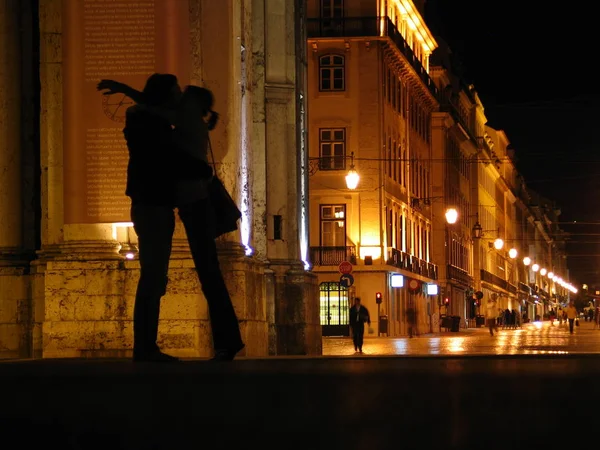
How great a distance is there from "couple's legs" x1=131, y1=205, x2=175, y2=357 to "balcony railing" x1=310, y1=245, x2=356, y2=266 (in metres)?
51.2

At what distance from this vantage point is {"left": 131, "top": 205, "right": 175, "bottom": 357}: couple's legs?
8.06m

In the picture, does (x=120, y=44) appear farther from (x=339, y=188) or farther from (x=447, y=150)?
(x=447, y=150)

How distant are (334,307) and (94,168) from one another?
139 ft

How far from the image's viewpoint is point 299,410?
415cm

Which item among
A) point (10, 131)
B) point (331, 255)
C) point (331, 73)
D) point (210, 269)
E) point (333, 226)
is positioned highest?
point (331, 73)

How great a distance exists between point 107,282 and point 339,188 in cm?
4150

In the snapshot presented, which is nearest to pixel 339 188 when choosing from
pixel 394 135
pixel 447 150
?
pixel 394 135

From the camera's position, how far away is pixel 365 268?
2355 inches

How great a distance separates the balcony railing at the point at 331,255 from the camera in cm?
5962

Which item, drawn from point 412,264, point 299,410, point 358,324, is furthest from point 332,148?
point 299,410

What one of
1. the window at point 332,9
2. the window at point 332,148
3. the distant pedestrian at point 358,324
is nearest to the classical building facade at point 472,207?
the window at point 332,148

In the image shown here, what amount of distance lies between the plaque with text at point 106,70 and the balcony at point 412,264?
42972 millimetres

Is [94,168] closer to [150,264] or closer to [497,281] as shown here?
[150,264]

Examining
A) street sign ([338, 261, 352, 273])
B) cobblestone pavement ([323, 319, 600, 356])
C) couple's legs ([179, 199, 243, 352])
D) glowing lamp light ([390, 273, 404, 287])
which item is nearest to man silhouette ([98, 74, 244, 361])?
couple's legs ([179, 199, 243, 352])
